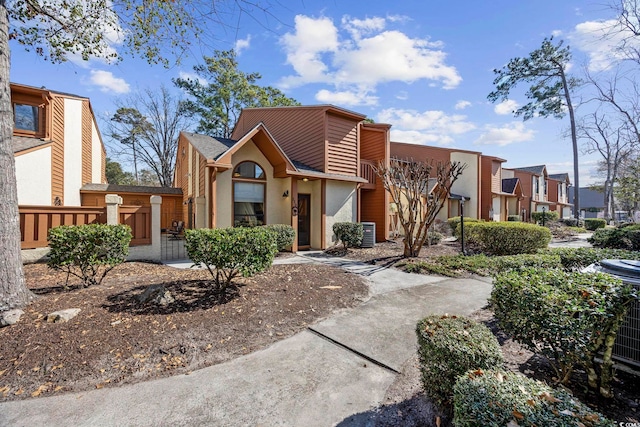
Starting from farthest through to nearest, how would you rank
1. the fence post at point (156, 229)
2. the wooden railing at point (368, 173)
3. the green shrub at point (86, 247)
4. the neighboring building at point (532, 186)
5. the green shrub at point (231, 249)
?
the neighboring building at point (532, 186)
the wooden railing at point (368, 173)
the fence post at point (156, 229)
the green shrub at point (86, 247)
the green shrub at point (231, 249)

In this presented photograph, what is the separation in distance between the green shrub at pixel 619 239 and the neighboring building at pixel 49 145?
72.4ft

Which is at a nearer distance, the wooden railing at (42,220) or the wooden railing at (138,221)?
the wooden railing at (42,220)

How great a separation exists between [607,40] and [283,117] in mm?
12401

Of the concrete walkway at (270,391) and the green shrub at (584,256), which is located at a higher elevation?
the green shrub at (584,256)

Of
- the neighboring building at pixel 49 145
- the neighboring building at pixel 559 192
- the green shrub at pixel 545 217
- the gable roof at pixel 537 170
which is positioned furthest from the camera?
the neighboring building at pixel 559 192

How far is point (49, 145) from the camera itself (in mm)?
10938

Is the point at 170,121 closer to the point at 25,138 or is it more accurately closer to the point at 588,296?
the point at 25,138

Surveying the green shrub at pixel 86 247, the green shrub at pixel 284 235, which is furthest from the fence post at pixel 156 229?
the green shrub at pixel 284 235

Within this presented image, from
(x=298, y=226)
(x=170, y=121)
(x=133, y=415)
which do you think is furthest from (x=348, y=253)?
(x=170, y=121)

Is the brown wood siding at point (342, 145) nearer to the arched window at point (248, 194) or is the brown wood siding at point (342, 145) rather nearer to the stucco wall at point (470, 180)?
the arched window at point (248, 194)

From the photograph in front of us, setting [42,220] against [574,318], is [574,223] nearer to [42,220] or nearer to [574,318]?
[574,318]

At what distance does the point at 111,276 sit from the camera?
20.2 feet

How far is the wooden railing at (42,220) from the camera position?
698 centimetres

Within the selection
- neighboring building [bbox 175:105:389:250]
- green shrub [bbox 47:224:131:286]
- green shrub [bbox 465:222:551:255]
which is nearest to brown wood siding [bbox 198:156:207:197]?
→ neighboring building [bbox 175:105:389:250]
